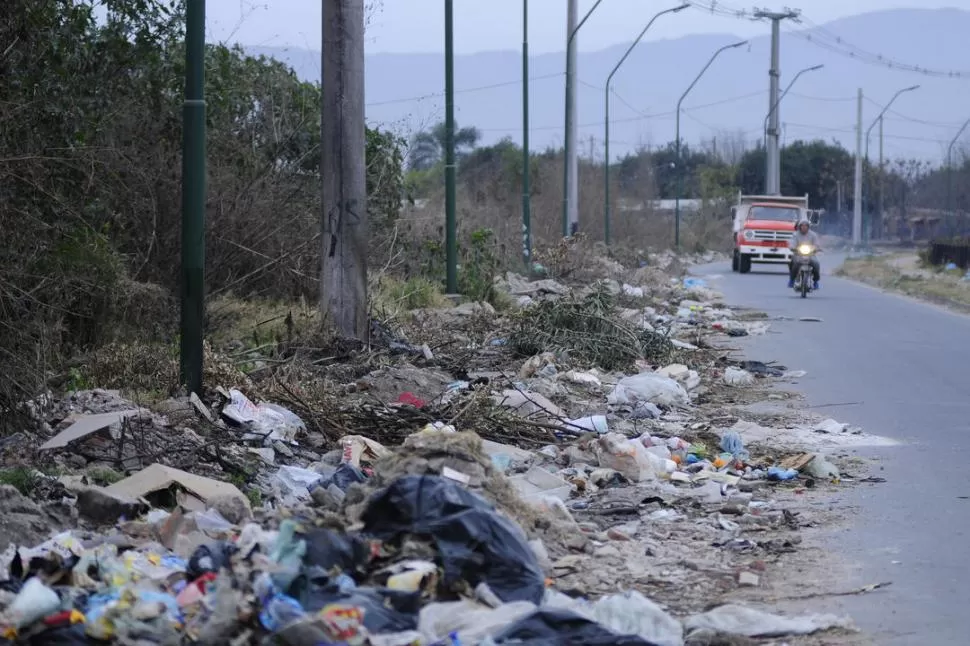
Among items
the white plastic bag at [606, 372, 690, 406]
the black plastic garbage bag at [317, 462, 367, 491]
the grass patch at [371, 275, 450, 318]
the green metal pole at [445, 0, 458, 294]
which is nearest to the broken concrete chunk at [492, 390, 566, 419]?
the white plastic bag at [606, 372, 690, 406]

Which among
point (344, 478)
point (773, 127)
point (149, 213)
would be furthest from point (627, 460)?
point (773, 127)

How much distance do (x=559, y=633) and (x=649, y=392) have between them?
7.34 m

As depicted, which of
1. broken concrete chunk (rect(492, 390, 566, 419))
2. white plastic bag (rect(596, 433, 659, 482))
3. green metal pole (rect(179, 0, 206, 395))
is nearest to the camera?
white plastic bag (rect(596, 433, 659, 482))

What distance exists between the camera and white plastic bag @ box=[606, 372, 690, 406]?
11727mm

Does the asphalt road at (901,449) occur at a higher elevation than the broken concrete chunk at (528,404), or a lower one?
lower

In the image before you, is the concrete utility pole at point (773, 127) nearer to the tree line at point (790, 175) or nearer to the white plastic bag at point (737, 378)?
the tree line at point (790, 175)

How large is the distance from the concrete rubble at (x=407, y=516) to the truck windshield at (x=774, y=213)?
113ft

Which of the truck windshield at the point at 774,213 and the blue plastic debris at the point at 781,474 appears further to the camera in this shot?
the truck windshield at the point at 774,213

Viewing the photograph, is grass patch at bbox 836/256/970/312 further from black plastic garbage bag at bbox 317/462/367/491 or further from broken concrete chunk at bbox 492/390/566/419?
black plastic garbage bag at bbox 317/462/367/491

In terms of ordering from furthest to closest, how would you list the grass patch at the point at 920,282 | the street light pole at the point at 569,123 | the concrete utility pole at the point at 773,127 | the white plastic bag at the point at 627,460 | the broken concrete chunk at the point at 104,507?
the concrete utility pole at the point at 773,127
the street light pole at the point at 569,123
the grass patch at the point at 920,282
the white plastic bag at the point at 627,460
the broken concrete chunk at the point at 104,507

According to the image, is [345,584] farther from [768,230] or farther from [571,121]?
[768,230]

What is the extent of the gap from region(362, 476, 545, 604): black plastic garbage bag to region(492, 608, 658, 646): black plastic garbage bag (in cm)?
44

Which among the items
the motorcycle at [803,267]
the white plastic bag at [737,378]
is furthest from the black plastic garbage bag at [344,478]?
the motorcycle at [803,267]

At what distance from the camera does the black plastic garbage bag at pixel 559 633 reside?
15.2 ft
